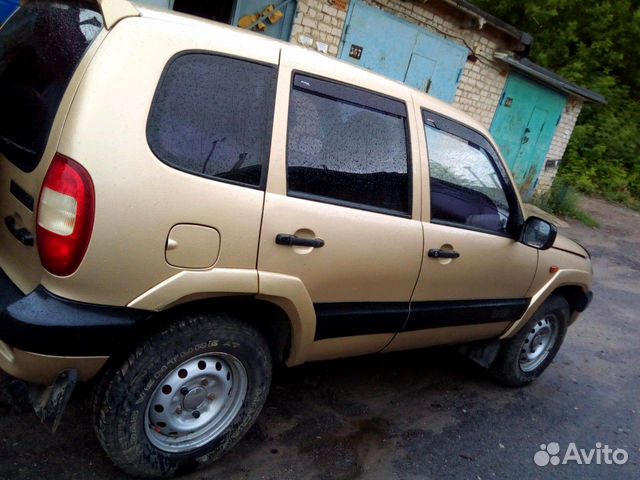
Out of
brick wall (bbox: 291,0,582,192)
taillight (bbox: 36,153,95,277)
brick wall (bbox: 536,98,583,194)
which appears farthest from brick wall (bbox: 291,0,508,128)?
taillight (bbox: 36,153,95,277)

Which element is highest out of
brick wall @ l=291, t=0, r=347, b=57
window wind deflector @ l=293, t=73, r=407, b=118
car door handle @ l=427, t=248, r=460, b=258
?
brick wall @ l=291, t=0, r=347, b=57

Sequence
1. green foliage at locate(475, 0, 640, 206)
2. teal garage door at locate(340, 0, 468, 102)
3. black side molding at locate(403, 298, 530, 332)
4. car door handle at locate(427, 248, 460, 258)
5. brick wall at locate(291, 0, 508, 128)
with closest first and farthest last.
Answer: car door handle at locate(427, 248, 460, 258), black side molding at locate(403, 298, 530, 332), brick wall at locate(291, 0, 508, 128), teal garage door at locate(340, 0, 468, 102), green foliage at locate(475, 0, 640, 206)

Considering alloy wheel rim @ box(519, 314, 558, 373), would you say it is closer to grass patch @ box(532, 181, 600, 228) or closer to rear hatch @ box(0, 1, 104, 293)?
rear hatch @ box(0, 1, 104, 293)

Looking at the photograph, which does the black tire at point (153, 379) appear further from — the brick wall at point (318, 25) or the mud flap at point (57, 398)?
the brick wall at point (318, 25)

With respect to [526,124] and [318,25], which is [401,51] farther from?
[526,124]

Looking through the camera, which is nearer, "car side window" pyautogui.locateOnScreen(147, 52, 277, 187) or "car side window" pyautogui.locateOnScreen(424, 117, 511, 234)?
"car side window" pyautogui.locateOnScreen(147, 52, 277, 187)

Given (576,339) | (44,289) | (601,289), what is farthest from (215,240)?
(601,289)

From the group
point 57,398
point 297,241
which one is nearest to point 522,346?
point 297,241

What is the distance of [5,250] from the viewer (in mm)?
2232

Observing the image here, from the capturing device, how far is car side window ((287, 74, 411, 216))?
2.41 meters

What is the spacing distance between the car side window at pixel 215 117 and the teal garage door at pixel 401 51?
600 centimetres

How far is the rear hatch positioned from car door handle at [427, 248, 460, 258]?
6.06ft

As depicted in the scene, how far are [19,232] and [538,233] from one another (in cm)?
277

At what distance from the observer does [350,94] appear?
8.59 feet
